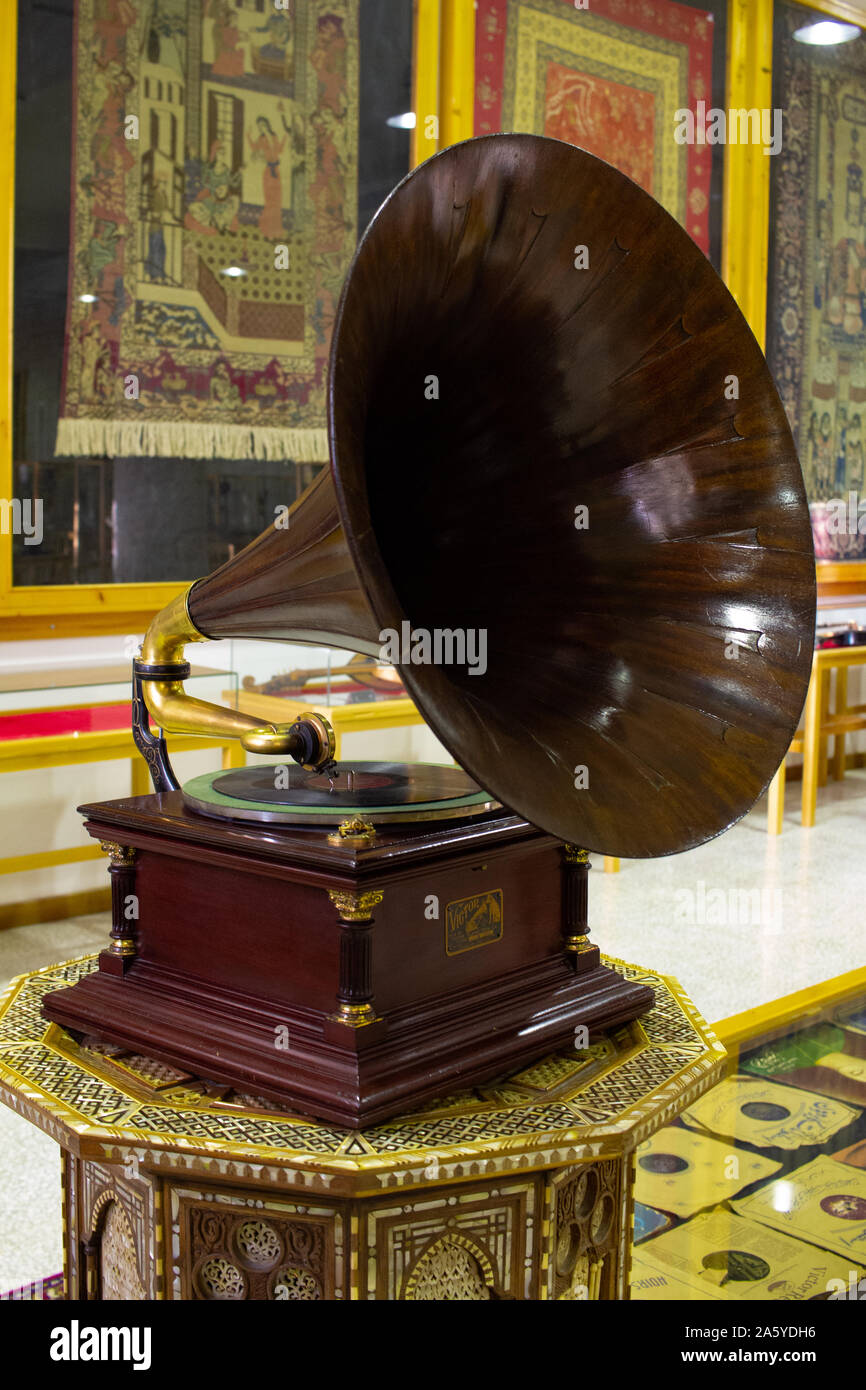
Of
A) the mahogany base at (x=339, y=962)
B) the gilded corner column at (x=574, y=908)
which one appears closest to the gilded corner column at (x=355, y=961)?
the mahogany base at (x=339, y=962)

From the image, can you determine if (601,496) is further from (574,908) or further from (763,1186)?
(763,1186)

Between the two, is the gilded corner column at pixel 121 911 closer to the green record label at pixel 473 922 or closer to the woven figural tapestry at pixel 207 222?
the green record label at pixel 473 922

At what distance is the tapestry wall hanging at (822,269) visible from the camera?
234 inches

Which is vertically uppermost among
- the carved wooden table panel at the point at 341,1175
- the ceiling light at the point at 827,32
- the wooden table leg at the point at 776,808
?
the ceiling light at the point at 827,32

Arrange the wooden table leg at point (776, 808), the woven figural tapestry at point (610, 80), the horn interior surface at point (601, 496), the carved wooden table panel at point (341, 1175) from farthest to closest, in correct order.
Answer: the wooden table leg at point (776, 808), the woven figural tapestry at point (610, 80), the horn interior surface at point (601, 496), the carved wooden table panel at point (341, 1175)

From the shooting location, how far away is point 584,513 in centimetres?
133

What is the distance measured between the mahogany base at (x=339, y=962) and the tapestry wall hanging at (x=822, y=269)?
5.05 metres

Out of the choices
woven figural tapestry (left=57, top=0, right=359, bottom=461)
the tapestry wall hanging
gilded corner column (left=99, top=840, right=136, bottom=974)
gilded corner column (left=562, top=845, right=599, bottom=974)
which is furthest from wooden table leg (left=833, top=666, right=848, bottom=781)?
gilded corner column (left=99, top=840, right=136, bottom=974)

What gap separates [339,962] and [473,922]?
173 mm

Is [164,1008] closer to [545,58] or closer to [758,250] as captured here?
[545,58]

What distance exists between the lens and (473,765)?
956 millimetres

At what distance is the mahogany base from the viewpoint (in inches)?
43.8

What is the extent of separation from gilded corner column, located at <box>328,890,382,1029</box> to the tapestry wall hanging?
526 cm

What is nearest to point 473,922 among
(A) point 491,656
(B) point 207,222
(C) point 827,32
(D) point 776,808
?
(A) point 491,656
